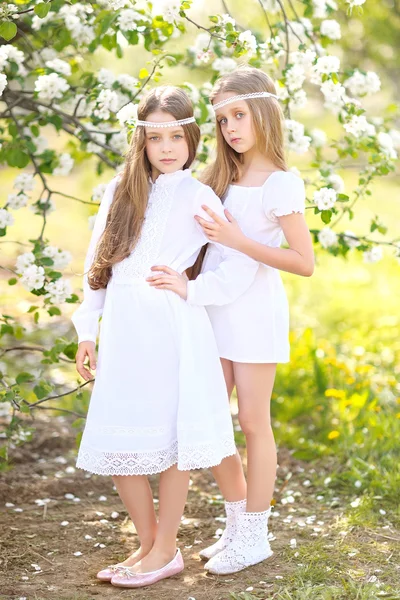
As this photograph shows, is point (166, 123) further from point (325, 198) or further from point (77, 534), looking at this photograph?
point (77, 534)

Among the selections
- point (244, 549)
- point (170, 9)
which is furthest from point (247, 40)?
point (244, 549)

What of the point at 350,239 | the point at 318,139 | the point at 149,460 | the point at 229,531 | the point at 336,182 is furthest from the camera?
the point at 318,139

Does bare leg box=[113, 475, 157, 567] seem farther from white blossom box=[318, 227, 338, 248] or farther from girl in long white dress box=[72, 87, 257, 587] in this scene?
white blossom box=[318, 227, 338, 248]

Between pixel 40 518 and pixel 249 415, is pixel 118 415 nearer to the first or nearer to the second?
pixel 249 415

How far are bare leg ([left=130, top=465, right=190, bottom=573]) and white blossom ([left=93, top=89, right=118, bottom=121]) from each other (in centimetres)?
130

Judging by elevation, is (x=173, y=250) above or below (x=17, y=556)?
above

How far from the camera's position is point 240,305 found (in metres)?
2.57

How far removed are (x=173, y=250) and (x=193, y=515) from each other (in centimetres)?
119

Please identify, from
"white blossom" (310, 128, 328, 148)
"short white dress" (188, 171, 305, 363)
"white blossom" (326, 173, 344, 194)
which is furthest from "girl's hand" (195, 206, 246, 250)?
"white blossom" (310, 128, 328, 148)

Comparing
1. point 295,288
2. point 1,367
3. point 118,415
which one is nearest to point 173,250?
point 118,415

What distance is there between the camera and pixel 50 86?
297cm

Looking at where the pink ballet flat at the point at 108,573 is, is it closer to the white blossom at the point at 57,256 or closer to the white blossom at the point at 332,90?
the white blossom at the point at 57,256

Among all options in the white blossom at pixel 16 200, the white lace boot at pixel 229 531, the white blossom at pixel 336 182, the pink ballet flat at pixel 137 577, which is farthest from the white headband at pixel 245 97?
the pink ballet flat at pixel 137 577

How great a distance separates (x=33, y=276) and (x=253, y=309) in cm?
78
